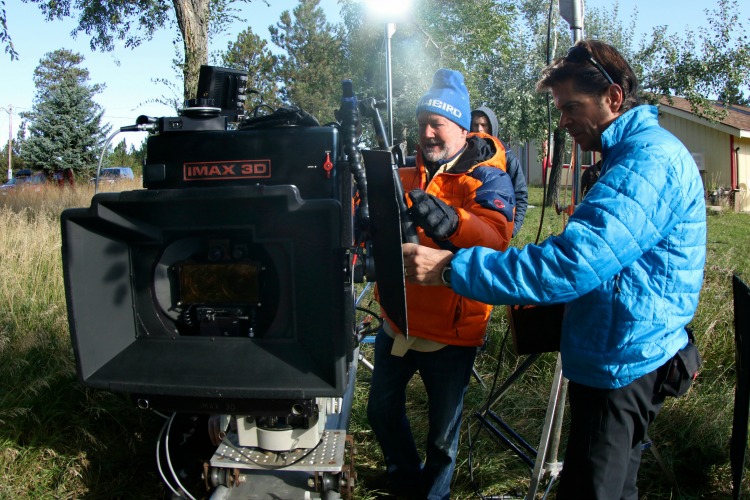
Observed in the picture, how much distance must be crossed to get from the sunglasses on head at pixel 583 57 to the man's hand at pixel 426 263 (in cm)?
74

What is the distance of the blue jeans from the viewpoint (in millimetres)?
2568

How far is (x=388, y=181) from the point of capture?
5.74 feet

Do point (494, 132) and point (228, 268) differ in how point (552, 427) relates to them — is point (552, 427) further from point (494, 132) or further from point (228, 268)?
point (494, 132)

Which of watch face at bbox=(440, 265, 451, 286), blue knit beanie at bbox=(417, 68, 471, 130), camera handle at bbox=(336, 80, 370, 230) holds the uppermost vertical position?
blue knit beanie at bbox=(417, 68, 471, 130)

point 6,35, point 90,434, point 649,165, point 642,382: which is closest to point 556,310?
point 642,382

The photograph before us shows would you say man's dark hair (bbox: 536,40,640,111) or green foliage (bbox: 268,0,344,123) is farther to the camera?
green foliage (bbox: 268,0,344,123)

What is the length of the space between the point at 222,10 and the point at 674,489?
32.5ft

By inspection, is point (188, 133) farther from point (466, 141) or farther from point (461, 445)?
point (461, 445)

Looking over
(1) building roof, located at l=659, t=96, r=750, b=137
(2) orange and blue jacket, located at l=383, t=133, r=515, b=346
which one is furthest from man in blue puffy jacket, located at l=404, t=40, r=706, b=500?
(1) building roof, located at l=659, t=96, r=750, b=137

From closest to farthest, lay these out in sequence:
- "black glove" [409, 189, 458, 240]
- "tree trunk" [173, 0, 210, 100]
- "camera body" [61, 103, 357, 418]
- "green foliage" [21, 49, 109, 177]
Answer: "camera body" [61, 103, 357, 418] < "black glove" [409, 189, 458, 240] < "tree trunk" [173, 0, 210, 100] < "green foliage" [21, 49, 109, 177]

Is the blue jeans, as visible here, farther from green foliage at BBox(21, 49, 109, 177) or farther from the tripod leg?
green foliage at BBox(21, 49, 109, 177)

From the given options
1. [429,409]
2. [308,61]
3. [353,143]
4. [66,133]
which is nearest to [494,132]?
[429,409]

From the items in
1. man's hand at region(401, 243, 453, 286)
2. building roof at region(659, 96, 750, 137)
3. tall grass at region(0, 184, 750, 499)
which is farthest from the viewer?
building roof at region(659, 96, 750, 137)

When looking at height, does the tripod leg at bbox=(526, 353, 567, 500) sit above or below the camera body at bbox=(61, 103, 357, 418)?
below
